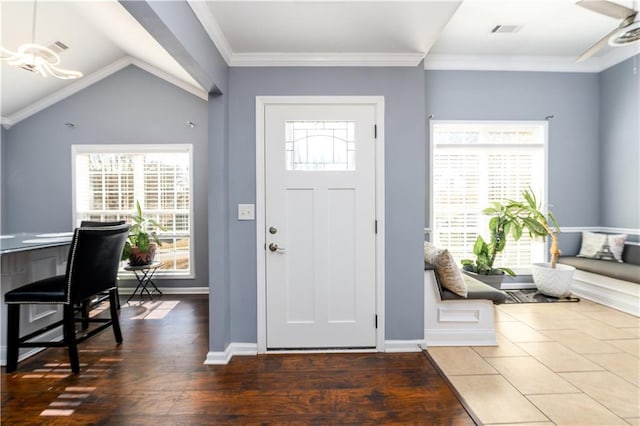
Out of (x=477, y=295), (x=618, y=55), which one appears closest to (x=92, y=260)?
(x=477, y=295)

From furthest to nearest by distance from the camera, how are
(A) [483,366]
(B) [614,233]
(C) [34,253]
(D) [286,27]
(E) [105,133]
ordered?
(E) [105,133], (B) [614,233], (C) [34,253], (A) [483,366], (D) [286,27]

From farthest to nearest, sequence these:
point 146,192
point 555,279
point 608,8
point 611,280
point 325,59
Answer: point 146,192 < point 555,279 < point 611,280 < point 325,59 < point 608,8

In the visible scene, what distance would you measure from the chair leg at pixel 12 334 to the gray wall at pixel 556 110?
4.15 metres

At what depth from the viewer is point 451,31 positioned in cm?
343

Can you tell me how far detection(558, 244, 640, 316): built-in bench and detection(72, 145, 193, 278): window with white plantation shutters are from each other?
5.34 meters

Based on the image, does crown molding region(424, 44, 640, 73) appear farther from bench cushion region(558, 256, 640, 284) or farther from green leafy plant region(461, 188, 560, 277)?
bench cushion region(558, 256, 640, 284)

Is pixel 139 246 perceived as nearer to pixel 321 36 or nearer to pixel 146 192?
pixel 146 192

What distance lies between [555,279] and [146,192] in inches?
227

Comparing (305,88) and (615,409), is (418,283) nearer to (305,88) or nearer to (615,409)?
(615,409)

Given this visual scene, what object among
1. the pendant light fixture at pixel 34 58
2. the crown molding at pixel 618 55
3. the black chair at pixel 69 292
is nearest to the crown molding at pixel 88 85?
the pendant light fixture at pixel 34 58

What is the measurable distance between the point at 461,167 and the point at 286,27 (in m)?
3.05

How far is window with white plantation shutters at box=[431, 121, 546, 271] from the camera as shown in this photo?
4188mm

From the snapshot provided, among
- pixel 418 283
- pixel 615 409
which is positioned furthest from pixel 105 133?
pixel 615 409

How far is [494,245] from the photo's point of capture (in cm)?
402
